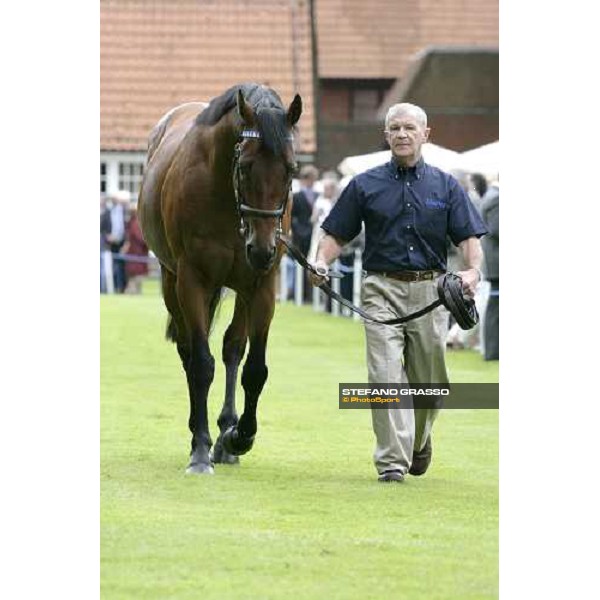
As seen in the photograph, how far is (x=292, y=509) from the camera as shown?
1043 centimetres

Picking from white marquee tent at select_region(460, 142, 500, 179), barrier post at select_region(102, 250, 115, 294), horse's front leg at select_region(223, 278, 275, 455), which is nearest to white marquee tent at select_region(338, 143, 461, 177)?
white marquee tent at select_region(460, 142, 500, 179)

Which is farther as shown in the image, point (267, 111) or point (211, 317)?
point (211, 317)

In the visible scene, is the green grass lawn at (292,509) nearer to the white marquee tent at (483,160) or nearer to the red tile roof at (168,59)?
the red tile roof at (168,59)

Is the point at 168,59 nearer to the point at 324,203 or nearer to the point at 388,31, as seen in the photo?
the point at 388,31

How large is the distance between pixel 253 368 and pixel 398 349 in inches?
43.9

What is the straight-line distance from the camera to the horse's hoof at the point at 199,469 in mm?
11680

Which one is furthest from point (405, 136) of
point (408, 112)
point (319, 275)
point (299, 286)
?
point (299, 286)

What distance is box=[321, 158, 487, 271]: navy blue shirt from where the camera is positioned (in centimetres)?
1130

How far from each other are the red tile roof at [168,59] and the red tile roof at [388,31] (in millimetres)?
1687

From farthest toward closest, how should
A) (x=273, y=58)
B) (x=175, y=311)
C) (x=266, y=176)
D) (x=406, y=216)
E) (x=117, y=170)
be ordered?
1. (x=273, y=58)
2. (x=117, y=170)
3. (x=175, y=311)
4. (x=406, y=216)
5. (x=266, y=176)

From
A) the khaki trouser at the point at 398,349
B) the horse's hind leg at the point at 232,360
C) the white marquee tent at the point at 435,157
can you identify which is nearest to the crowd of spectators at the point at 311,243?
the white marquee tent at the point at 435,157

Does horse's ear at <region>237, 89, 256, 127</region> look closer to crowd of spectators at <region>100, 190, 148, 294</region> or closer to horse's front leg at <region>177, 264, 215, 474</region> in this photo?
horse's front leg at <region>177, 264, 215, 474</region>

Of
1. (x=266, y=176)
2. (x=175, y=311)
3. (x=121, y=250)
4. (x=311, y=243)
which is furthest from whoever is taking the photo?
(x=121, y=250)
